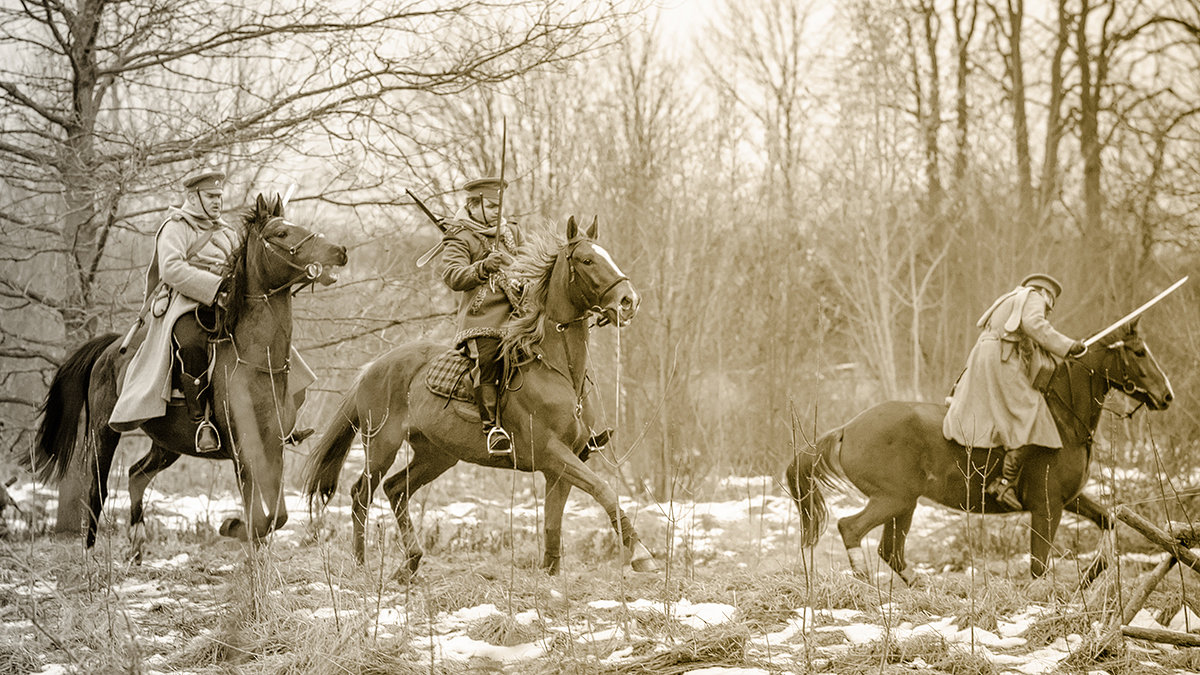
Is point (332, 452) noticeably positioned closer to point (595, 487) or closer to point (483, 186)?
point (483, 186)

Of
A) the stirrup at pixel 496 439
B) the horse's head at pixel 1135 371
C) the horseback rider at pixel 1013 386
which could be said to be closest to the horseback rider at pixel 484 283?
the stirrup at pixel 496 439

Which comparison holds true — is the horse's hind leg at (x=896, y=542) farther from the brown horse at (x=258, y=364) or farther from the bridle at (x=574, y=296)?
the brown horse at (x=258, y=364)

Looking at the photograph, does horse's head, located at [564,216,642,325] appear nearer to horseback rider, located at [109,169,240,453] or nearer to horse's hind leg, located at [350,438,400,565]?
horse's hind leg, located at [350,438,400,565]

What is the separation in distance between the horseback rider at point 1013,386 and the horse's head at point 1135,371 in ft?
1.45

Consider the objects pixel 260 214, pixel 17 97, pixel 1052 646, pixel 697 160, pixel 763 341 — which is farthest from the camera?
pixel 763 341

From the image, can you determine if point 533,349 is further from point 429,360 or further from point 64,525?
point 64,525

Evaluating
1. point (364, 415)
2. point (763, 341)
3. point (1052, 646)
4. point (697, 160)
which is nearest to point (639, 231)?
point (697, 160)

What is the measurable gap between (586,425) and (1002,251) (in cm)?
1298

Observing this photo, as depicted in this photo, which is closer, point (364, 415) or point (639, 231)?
point (364, 415)

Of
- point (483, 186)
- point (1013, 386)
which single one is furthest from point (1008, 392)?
point (483, 186)

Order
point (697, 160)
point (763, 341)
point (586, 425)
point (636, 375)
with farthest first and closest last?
point (763, 341)
point (697, 160)
point (636, 375)
point (586, 425)

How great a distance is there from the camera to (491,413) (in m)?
7.38

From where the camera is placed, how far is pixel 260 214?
277 inches

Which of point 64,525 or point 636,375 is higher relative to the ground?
point 636,375
